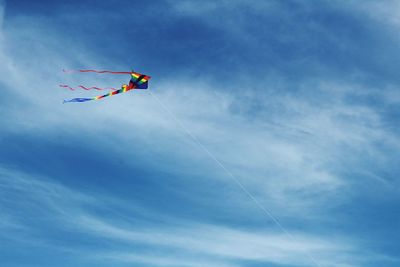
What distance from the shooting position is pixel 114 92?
35438mm

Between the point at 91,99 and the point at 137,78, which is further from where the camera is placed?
the point at 137,78

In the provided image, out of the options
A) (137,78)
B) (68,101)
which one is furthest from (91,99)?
(137,78)

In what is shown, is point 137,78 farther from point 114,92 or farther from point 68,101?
point 68,101

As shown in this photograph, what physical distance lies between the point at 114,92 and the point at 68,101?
4527mm

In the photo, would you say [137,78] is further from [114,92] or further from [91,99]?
[91,99]

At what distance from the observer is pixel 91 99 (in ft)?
107

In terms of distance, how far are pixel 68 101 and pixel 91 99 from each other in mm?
2485

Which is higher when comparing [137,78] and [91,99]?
[137,78]

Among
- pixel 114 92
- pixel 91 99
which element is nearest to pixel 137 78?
pixel 114 92

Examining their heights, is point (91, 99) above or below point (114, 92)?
below

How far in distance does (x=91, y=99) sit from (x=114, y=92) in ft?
10.7

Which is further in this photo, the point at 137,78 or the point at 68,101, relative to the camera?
the point at 137,78

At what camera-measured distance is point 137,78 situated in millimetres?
36312

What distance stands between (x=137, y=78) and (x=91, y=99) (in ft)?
18.7
